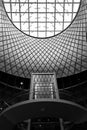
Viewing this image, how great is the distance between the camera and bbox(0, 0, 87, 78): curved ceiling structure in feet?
143

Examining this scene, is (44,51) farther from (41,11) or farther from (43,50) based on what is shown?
(41,11)

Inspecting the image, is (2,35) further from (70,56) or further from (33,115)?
(33,115)

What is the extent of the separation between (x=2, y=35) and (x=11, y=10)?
23.0 ft

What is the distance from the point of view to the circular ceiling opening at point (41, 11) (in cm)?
4662

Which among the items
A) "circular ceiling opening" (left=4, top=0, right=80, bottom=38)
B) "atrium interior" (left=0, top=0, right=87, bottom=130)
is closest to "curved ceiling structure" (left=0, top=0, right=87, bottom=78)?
"atrium interior" (left=0, top=0, right=87, bottom=130)

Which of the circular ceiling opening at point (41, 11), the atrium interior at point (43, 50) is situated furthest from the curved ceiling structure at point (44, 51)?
the circular ceiling opening at point (41, 11)

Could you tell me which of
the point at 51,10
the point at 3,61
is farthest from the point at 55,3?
the point at 3,61

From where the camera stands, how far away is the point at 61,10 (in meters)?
48.2

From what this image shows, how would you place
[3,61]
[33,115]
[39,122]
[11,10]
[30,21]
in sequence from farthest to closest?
[30,21] → [11,10] → [3,61] → [39,122] → [33,115]

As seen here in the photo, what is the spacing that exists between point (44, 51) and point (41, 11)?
900 cm

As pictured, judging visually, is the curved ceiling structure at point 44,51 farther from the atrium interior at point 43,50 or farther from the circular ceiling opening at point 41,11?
the circular ceiling opening at point 41,11

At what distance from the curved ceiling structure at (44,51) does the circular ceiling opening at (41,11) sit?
1.65m

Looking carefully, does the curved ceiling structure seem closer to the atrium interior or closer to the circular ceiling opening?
the atrium interior

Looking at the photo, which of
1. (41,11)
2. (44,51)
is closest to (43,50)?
(44,51)
